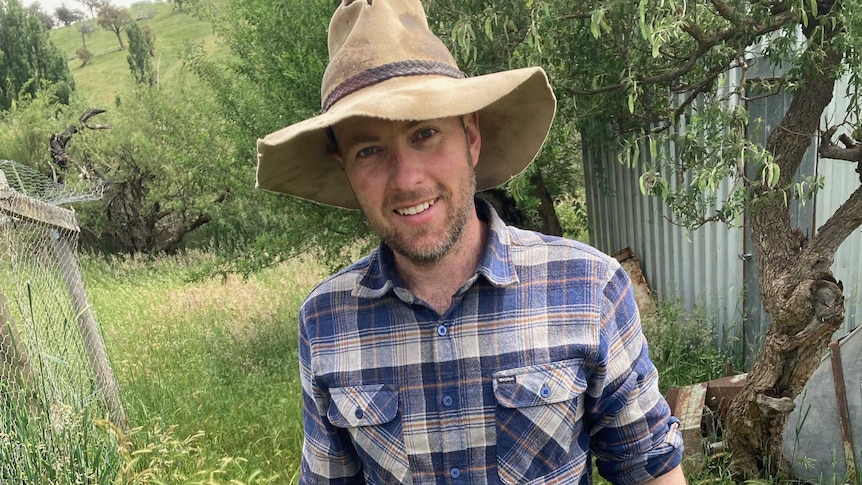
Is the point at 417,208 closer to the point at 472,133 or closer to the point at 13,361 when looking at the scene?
the point at 472,133

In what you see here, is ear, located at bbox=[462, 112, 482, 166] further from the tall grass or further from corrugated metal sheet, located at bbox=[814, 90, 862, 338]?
corrugated metal sheet, located at bbox=[814, 90, 862, 338]

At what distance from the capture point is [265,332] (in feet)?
21.0

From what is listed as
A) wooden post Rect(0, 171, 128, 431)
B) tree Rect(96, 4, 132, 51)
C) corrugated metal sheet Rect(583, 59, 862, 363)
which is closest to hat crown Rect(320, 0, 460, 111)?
corrugated metal sheet Rect(583, 59, 862, 363)

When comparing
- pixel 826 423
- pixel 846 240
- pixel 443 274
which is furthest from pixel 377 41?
pixel 846 240

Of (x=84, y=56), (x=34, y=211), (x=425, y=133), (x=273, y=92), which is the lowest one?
(x=84, y=56)

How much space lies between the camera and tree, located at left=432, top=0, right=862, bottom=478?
2627mm

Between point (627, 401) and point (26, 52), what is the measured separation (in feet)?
116

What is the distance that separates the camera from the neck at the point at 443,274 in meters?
1.63

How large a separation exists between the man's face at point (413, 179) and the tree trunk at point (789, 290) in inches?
73.3

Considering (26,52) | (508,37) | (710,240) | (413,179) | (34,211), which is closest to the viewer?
(413,179)

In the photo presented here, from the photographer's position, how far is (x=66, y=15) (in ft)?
365

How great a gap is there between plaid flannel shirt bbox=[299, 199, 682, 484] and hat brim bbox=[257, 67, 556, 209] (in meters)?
0.33

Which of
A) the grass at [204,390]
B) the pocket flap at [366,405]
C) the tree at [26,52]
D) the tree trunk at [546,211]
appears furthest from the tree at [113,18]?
the pocket flap at [366,405]

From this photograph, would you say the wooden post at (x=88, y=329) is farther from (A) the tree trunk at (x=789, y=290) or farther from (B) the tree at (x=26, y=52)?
(B) the tree at (x=26, y=52)
